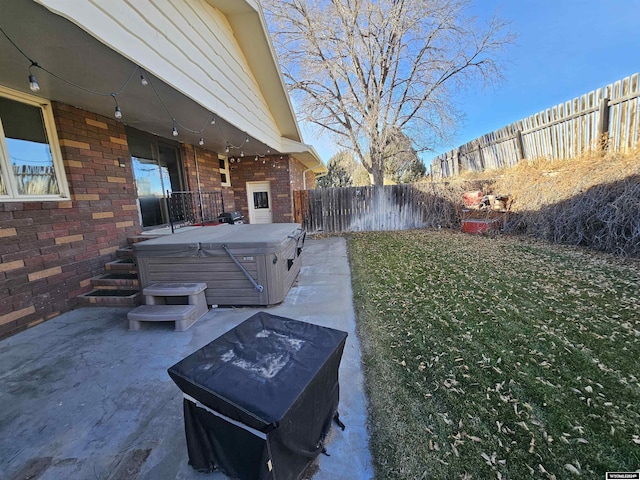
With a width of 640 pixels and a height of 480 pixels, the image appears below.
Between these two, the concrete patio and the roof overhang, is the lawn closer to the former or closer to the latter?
the concrete patio

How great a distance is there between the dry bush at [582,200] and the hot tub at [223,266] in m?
6.44

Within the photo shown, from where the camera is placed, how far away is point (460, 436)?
5.38ft

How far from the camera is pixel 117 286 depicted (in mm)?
4102

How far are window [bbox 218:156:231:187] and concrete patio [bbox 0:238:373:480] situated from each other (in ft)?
19.0

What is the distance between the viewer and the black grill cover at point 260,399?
45.0 inches

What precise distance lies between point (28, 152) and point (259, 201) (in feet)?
19.7

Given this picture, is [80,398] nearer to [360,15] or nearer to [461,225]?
[461,225]

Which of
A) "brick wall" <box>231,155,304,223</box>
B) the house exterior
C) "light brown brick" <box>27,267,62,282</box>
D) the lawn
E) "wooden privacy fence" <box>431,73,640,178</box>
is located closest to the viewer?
the lawn

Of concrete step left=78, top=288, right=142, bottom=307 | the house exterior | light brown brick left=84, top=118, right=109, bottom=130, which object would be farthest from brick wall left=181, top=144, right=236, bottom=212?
concrete step left=78, top=288, right=142, bottom=307

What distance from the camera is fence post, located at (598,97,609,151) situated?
5.98 metres

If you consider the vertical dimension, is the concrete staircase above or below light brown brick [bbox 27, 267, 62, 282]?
below

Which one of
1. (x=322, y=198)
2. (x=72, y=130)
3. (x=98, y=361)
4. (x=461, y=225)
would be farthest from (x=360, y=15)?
(x=98, y=361)

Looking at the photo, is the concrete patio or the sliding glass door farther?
the sliding glass door

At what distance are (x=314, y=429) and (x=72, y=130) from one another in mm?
5036
